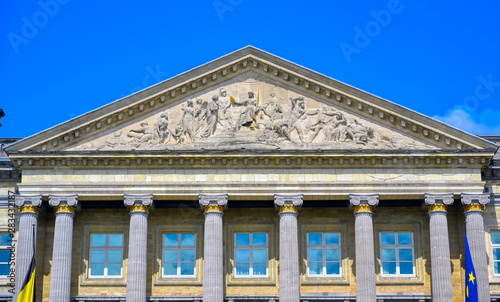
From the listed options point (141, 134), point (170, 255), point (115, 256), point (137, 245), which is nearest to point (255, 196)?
point (170, 255)

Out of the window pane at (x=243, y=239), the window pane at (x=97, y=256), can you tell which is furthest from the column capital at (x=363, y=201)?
the window pane at (x=97, y=256)

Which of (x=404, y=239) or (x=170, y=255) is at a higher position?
(x=404, y=239)

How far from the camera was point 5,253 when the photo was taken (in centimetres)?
4597

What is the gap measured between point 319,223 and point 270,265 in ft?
10.1

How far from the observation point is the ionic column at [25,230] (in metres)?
43.1

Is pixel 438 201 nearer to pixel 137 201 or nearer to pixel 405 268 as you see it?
pixel 405 268

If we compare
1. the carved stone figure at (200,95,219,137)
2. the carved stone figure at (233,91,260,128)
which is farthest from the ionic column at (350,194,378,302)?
the carved stone figure at (200,95,219,137)

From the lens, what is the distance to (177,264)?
45.7 m

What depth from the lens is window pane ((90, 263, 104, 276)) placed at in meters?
45.6

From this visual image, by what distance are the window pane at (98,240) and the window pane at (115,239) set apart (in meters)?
0.33

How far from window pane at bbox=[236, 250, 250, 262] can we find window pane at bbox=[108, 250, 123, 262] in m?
5.46

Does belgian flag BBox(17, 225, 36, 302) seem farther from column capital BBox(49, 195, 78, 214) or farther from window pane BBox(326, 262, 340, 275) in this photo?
window pane BBox(326, 262, 340, 275)

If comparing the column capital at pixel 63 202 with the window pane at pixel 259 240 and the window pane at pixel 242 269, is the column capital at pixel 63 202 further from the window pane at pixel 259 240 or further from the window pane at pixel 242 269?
the window pane at pixel 259 240

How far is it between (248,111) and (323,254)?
24.8ft
